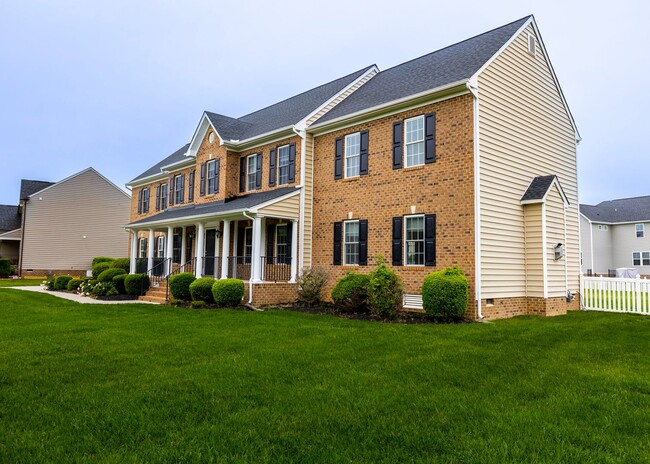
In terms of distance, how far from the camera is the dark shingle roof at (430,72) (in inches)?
510

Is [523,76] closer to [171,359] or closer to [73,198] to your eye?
[171,359]

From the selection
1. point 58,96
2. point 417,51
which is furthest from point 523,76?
point 417,51

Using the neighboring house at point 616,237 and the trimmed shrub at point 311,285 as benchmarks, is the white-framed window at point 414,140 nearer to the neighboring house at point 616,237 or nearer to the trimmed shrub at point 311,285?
the trimmed shrub at point 311,285

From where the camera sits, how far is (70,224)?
35.2 metres

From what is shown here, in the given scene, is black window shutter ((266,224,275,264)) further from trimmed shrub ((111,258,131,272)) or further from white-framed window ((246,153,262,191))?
trimmed shrub ((111,258,131,272))

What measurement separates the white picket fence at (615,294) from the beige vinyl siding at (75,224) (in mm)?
33253

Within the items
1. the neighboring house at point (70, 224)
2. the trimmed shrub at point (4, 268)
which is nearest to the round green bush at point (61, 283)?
the neighboring house at point (70, 224)

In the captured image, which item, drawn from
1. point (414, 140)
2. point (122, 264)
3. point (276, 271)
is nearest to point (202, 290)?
point (276, 271)

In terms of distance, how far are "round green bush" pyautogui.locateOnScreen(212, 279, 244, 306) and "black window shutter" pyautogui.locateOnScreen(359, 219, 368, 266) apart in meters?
3.88

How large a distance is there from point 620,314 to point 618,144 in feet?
113

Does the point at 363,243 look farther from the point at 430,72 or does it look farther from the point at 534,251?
the point at 430,72

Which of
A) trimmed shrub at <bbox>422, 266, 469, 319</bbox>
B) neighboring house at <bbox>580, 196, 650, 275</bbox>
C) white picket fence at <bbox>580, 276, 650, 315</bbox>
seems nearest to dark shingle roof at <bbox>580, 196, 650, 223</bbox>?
neighboring house at <bbox>580, 196, 650, 275</bbox>

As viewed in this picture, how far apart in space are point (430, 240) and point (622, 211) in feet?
122

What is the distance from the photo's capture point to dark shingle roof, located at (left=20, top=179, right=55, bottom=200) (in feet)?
119
